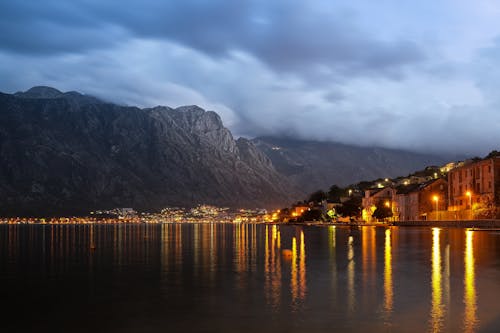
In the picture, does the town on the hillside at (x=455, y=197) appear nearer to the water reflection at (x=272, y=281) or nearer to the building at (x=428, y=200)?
the building at (x=428, y=200)

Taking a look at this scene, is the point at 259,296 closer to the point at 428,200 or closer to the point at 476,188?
the point at 476,188

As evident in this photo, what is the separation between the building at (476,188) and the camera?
124375 mm

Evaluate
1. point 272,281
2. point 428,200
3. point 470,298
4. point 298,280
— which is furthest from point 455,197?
point 470,298

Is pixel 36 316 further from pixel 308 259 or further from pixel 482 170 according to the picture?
pixel 482 170

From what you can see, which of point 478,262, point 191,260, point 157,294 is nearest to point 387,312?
point 157,294

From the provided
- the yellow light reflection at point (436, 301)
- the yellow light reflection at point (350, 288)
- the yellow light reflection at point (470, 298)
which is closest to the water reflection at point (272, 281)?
the yellow light reflection at point (350, 288)

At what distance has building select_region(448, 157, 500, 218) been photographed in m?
124

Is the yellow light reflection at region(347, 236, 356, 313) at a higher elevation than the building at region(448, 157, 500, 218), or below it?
below

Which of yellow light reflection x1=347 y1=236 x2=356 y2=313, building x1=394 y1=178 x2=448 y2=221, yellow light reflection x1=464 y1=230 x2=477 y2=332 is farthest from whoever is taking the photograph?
building x1=394 y1=178 x2=448 y2=221

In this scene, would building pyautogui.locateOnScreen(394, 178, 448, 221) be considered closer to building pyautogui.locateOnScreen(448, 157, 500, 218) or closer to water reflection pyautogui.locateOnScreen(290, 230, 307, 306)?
building pyautogui.locateOnScreen(448, 157, 500, 218)

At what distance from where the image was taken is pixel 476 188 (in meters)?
135

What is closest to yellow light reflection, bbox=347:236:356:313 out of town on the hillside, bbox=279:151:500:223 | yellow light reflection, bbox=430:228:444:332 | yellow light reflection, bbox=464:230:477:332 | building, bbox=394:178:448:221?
yellow light reflection, bbox=430:228:444:332

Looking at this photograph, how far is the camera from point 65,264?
49.8 meters

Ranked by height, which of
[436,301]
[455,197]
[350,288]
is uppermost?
[455,197]
